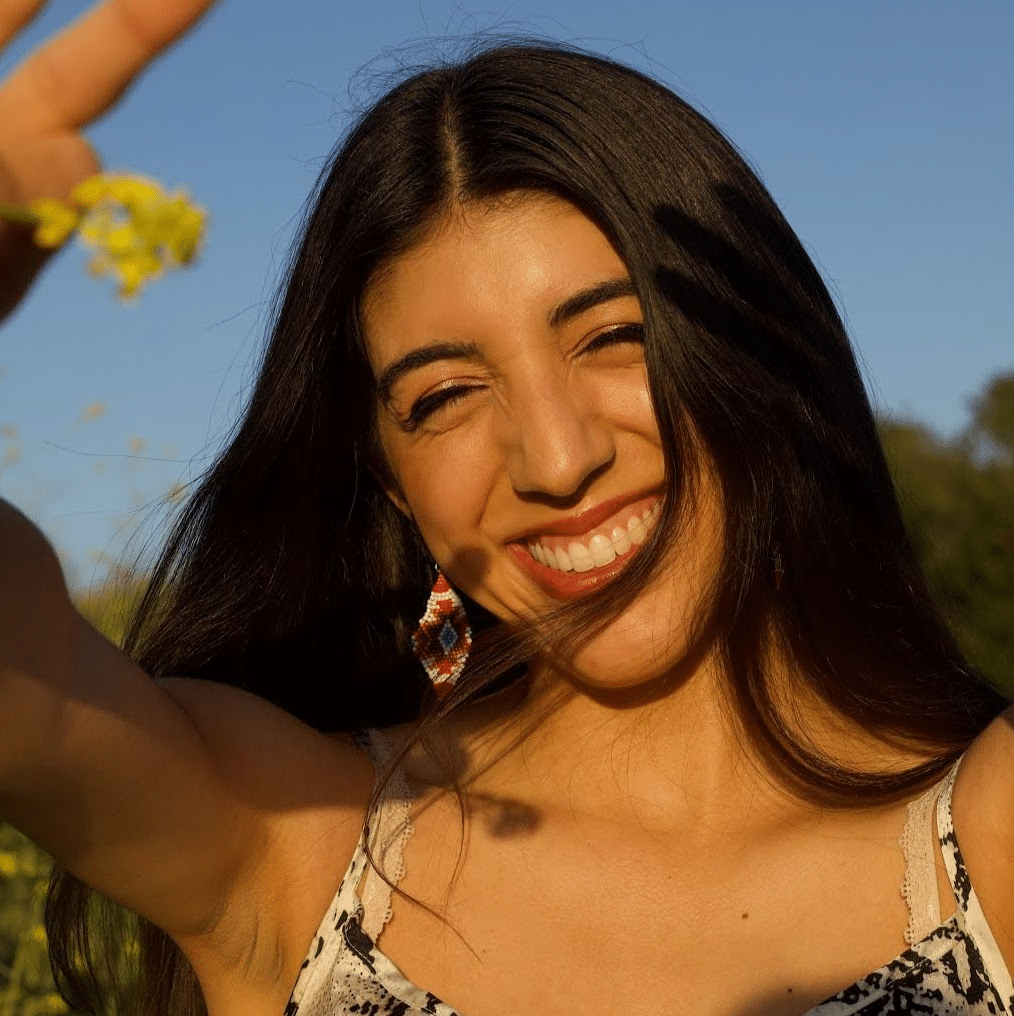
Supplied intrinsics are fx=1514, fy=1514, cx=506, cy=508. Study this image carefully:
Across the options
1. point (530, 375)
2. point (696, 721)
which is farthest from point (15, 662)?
point (696, 721)

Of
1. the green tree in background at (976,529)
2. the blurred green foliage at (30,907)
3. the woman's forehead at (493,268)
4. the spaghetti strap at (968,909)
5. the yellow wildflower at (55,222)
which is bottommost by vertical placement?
the green tree in background at (976,529)

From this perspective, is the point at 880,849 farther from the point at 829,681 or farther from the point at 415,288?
the point at 415,288

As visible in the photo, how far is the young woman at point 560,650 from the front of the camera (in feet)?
7.83

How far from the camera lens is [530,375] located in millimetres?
2471

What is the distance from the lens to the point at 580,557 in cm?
267

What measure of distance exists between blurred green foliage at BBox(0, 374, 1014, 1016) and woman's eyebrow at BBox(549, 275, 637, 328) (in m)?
0.93

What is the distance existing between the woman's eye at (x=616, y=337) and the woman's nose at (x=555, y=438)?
0.08 meters

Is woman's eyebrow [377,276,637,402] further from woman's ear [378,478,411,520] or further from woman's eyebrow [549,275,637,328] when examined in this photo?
woman's ear [378,478,411,520]

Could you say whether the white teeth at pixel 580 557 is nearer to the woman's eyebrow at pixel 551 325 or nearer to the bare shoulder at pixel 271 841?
the woman's eyebrow at pixel 551 325

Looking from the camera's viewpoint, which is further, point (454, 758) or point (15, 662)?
point (454, 758)

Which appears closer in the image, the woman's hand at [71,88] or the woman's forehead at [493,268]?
the woman's hand at [71,88]

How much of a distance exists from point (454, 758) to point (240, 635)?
0.48 meters

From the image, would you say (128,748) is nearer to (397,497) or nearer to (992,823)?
(397,497)

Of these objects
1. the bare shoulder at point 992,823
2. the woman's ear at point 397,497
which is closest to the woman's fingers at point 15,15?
the bare shoulder at point 992,823
